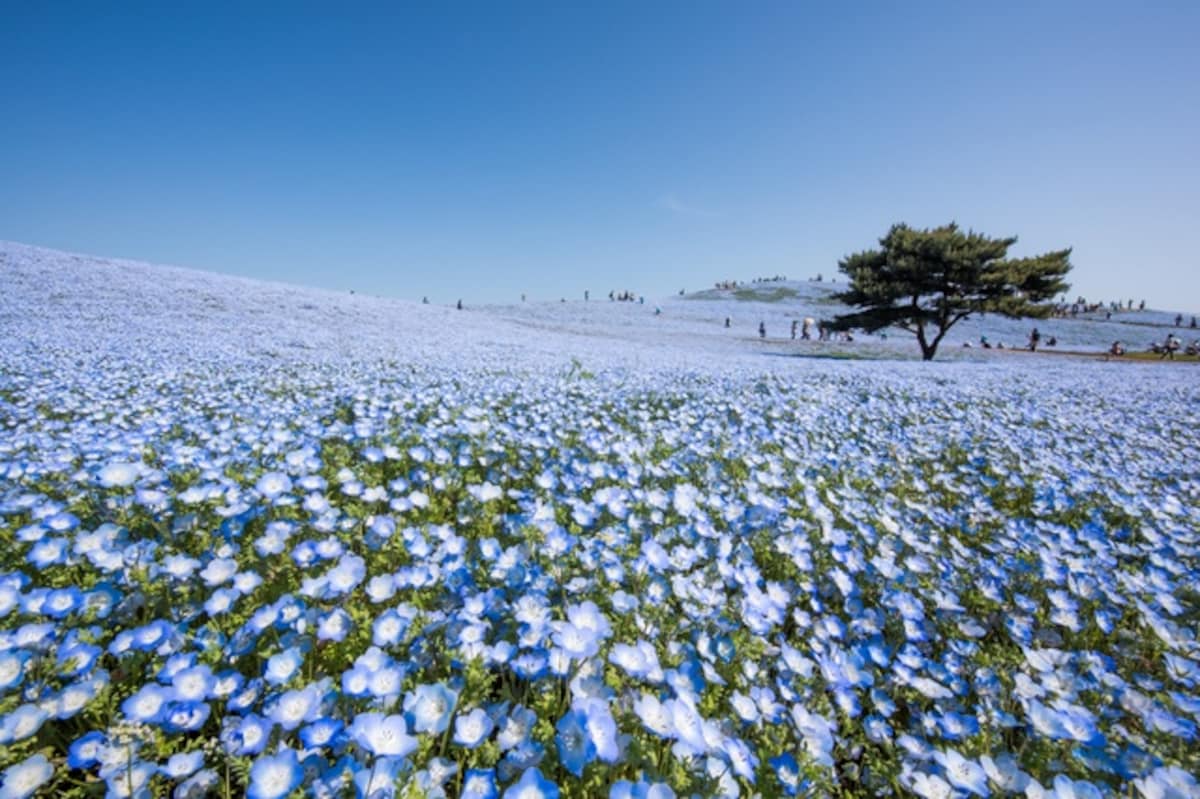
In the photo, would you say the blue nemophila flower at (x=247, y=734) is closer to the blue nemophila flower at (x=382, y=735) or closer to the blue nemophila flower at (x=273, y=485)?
the blue nemophila flower at (x=382, y=735)

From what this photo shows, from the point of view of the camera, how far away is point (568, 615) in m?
1.93

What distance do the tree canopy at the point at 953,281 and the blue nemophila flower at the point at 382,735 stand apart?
2830 cm

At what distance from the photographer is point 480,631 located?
6.28ft

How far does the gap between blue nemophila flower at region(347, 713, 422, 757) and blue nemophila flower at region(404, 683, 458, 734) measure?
0.08 metres

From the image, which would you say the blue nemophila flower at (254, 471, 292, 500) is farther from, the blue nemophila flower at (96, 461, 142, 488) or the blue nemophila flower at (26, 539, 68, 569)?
the blue nemophila flower at (26, 539, 68, 569)

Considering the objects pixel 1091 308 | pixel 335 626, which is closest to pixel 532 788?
pixel 335 626

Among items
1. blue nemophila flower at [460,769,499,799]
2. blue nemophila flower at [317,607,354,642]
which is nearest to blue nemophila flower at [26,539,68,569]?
blue nemophila flower at [317,607,354,642]

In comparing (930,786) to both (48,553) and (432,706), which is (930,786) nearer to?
(432,706)

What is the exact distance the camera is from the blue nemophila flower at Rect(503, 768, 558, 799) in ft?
4.36

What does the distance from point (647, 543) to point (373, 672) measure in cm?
140

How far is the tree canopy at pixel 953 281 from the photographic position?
80.9ft

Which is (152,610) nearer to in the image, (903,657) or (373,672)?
(373,672)

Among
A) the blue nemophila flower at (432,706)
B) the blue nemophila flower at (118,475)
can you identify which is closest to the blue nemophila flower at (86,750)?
the blue nemophila flower at (432,706)

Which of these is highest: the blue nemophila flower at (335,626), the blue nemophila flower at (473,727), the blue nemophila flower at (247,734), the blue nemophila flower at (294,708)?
the blue nemophila flower at (294,708)
